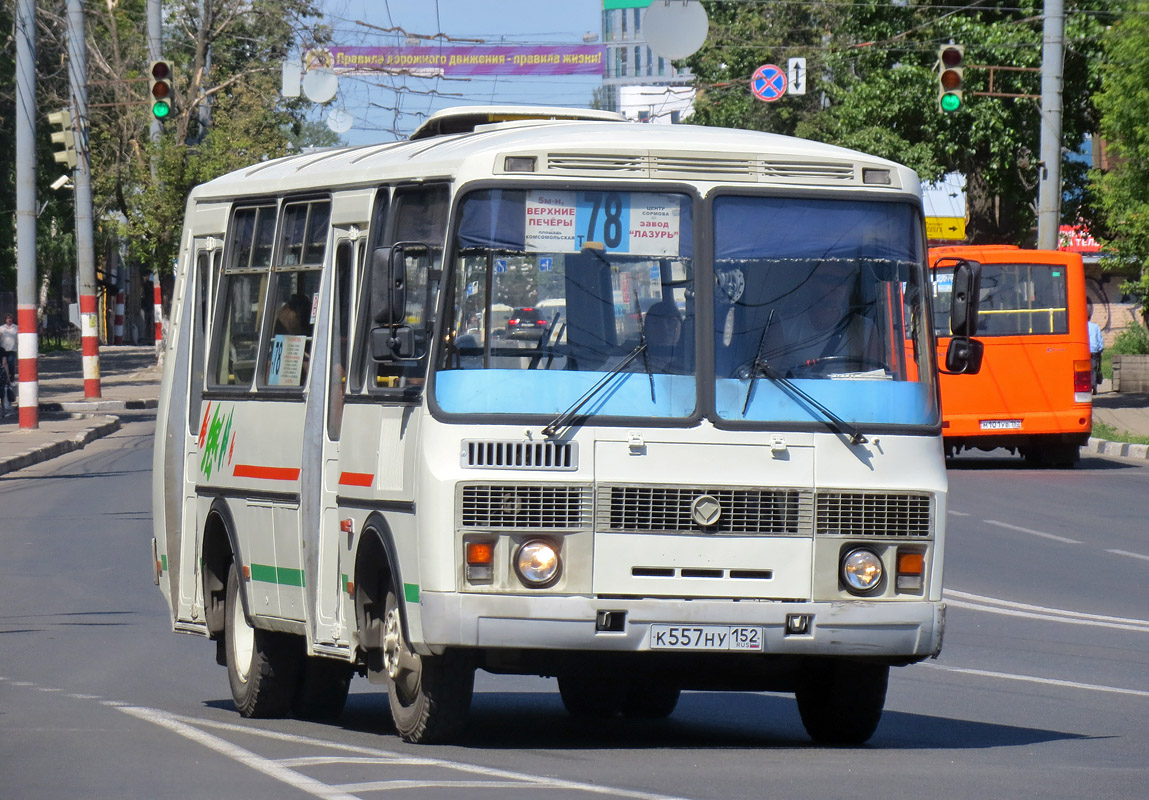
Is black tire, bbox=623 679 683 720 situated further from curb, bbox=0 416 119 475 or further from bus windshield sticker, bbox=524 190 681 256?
curb, bbox=0 416 119 475

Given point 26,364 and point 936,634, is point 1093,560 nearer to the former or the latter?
point 936,634

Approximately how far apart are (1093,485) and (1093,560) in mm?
7250

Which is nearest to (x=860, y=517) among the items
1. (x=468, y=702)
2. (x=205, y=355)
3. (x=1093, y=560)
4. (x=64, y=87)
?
(x=468, y=702)

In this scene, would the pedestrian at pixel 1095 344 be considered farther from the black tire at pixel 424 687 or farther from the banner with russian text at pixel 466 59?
the black tire at pixel 424 687

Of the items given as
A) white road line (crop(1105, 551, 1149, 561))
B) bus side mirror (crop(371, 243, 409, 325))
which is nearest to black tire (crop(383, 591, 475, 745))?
bus side mirror (crop(371, 243, 409, 325))

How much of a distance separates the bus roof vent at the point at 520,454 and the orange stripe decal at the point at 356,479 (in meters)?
0.79

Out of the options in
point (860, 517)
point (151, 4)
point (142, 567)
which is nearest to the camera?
point (860, 517)

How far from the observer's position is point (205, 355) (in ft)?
34.3

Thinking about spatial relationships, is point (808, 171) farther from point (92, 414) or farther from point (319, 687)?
point (92, 414)

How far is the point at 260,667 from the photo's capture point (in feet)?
31.3

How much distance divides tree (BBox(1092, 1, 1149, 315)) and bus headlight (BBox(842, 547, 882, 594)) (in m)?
25.0

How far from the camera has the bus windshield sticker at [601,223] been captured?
7.77 metres

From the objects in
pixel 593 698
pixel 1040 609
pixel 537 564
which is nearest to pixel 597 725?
pixel 593 698

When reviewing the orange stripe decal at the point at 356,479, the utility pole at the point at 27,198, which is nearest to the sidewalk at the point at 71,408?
the utility pole at the point at 27,198
